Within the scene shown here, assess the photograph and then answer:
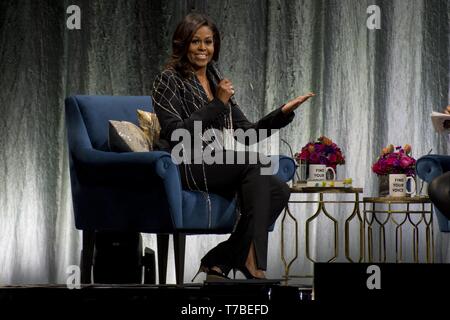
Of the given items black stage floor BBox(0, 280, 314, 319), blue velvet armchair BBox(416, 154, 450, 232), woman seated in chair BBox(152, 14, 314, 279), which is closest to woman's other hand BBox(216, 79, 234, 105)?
woman seated in chair BBox(152, 14, 314, 279)

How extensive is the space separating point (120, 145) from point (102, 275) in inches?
22.5

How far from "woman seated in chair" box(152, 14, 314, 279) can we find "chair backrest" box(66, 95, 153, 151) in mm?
342

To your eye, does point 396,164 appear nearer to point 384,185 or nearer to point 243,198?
point 384,185

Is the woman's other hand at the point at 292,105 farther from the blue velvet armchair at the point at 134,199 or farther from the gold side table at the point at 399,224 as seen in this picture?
the gold side table at the point at 399,224

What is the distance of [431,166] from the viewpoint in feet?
13.3

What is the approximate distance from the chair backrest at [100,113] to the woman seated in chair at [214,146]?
0.34m

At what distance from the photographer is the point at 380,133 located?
5.08 metres

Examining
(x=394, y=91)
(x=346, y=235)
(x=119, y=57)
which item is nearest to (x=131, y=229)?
(x=346, y=235)

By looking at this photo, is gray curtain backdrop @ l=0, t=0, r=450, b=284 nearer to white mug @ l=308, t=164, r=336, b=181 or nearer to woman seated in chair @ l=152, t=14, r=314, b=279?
white mug @ l=308, t=164, r=336, b=181

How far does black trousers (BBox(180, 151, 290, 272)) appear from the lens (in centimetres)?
344

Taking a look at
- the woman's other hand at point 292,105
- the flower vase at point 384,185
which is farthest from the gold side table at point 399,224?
the woman's other hand at point 292,105

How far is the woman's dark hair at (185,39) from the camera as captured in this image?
12.3 ft

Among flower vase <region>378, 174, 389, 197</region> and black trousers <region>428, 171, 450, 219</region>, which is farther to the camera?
flower vase <region>378, 174, 389, 197</region>
